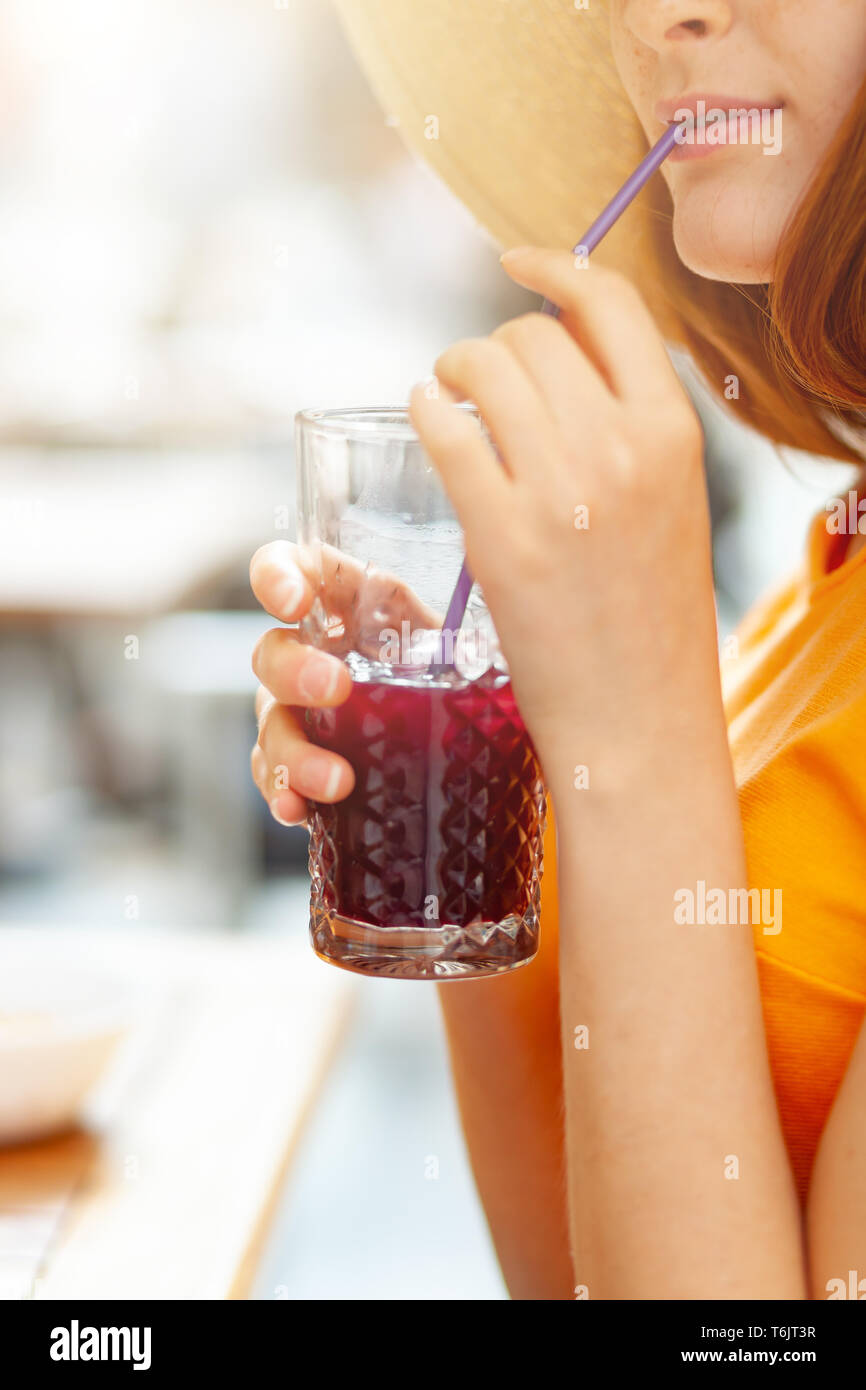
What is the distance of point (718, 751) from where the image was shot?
653 millimetres

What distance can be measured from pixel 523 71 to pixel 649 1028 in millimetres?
871

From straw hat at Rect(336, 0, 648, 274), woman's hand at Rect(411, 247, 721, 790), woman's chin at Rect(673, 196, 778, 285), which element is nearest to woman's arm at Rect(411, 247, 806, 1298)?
woman's hand at Rect(411, 247, 721, 790)

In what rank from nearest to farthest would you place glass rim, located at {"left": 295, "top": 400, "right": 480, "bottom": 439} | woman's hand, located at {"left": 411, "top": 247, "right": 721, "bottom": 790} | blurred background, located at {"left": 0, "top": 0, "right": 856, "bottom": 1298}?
woman's hand, located at {"left": 411, "top": 247, "right": 721, "bottom": 790} → glass rim, located at {"left": 295, "top": 400, "right": 480, "bottom": 439} → blurred background, located at {"left": 0, "top": 0, "right": 856, "bottom": 1298}

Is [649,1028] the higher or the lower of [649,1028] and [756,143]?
the lower

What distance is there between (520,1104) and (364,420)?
0.56m

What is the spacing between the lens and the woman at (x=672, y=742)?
0.59 m

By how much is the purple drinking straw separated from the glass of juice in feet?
0.07

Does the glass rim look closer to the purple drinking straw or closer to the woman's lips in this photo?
the purple drinking straw

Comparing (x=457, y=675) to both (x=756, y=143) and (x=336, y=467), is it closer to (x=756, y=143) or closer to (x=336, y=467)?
(x=336, y=467)

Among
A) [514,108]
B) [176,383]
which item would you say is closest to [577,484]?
[514,108]

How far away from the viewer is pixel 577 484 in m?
0.58

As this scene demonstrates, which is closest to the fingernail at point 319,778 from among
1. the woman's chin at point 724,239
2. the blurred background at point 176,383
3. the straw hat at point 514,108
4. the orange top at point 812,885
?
the orange top at point 812,885

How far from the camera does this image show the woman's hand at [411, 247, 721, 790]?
22.7 inches
